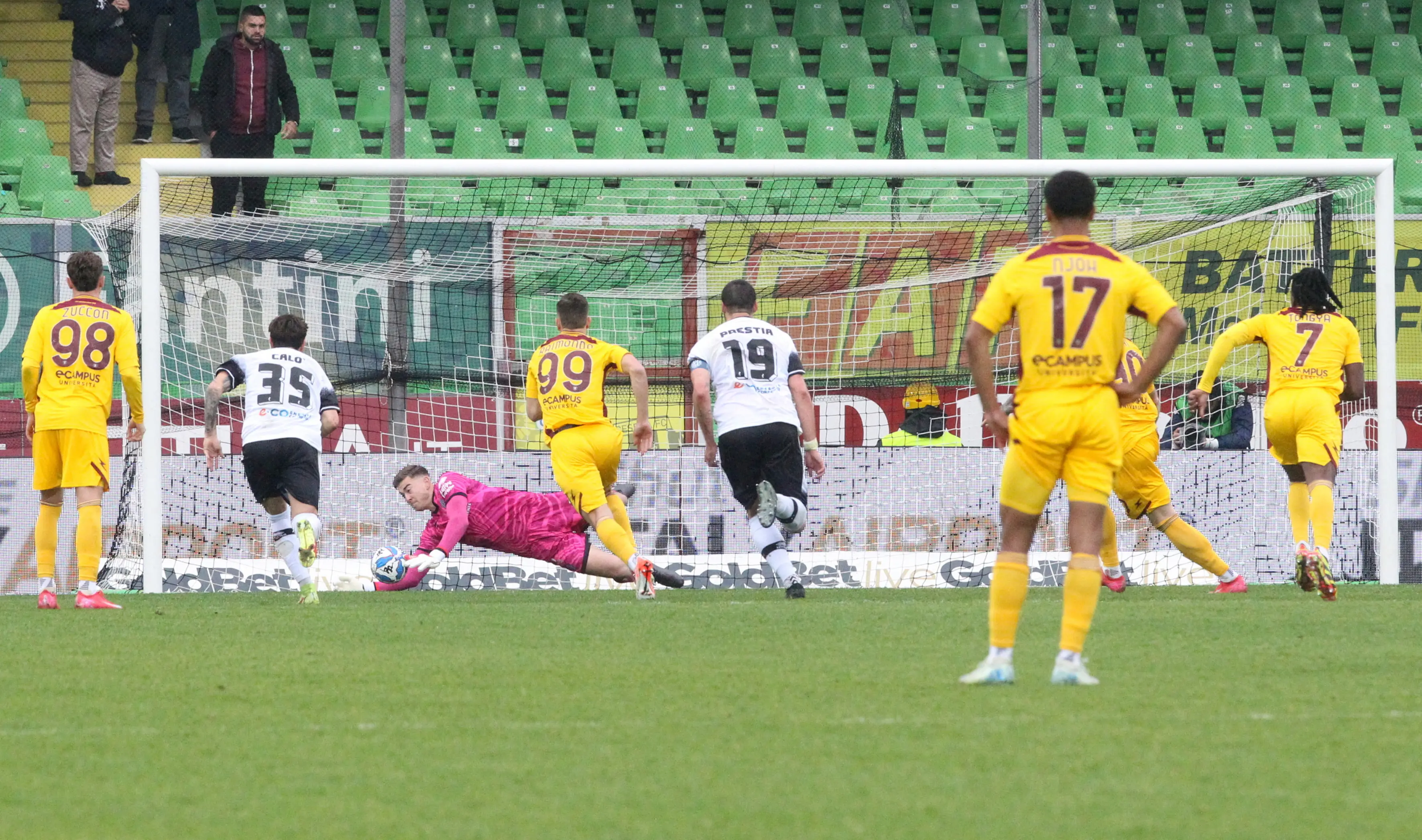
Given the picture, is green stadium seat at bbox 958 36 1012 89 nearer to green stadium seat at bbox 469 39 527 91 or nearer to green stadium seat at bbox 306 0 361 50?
green stadium seat at bbox 469 39 527 91

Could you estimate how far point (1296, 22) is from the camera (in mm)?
20266

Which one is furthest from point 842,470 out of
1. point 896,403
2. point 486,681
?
point 486,681

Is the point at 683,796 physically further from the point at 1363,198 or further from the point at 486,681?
the point at 1363,198

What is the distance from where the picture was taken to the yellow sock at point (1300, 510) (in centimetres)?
985

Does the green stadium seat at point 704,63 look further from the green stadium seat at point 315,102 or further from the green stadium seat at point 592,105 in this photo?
the green stadium seat at point 315,102

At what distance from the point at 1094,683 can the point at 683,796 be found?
2.13 m

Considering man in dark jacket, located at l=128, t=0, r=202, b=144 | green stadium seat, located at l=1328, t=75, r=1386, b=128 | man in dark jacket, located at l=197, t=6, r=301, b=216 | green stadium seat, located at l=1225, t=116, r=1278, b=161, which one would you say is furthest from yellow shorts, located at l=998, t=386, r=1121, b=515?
green stadium seat, located at l=1328, t=75, r=1386, b=128

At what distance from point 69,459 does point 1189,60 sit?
13900 mm

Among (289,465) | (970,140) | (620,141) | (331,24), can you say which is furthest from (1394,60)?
(289,465)

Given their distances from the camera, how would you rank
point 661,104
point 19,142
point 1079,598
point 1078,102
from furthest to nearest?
point 1078,102
point 661,104
point 19,142
point 1079,598

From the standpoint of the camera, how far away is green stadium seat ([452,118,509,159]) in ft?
55.1

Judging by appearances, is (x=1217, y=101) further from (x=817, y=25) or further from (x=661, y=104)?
(x=661, y=104)

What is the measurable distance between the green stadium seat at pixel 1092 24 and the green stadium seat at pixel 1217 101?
1.21m

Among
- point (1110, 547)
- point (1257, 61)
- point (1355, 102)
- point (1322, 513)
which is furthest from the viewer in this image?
point (1257, 61)
